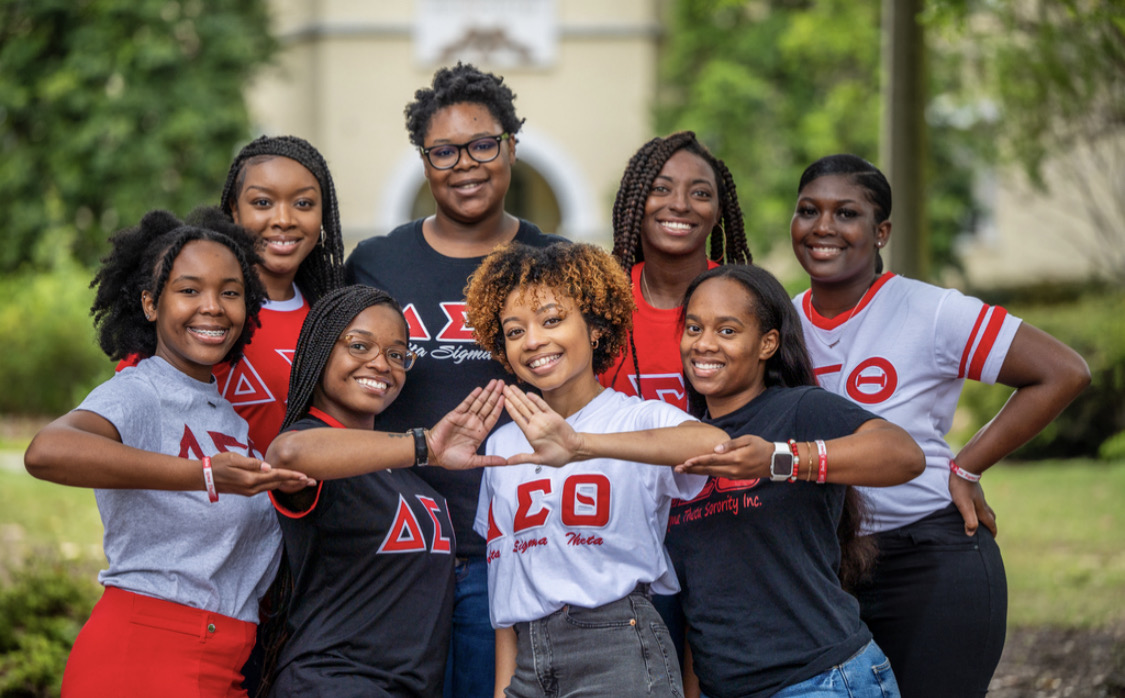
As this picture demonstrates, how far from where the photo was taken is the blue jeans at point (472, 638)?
11.2 ft

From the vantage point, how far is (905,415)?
342 cm

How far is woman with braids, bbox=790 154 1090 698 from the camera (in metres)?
3.36

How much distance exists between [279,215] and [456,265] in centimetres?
66

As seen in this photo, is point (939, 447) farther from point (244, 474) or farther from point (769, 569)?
point (244, 474)

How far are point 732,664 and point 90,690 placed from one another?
1.73 meters

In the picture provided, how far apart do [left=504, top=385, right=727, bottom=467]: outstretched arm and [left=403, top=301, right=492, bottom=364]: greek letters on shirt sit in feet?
2.37

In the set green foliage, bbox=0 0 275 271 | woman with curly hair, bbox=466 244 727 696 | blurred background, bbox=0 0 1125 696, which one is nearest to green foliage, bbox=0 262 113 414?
blurred background, bbox=0 0 1125 696

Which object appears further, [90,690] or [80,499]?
[80,499]

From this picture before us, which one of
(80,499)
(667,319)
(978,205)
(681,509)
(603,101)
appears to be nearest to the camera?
(681,509)

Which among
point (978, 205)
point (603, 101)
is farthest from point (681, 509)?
point (603, 101)

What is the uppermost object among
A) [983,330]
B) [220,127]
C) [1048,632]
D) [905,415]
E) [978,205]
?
[220,127]

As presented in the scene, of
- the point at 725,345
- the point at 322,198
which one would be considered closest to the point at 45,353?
the point at 322,198

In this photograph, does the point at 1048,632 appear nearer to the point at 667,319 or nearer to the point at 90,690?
the point at 667,319

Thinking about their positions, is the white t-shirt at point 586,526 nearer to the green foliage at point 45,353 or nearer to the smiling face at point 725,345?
the smiling face at point 725,345
